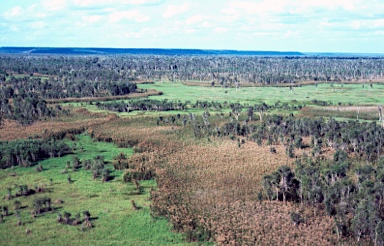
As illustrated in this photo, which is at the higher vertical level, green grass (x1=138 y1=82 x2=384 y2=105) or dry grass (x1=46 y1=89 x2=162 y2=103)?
green grass (x1=138 y1=82 x2=384 y2=105)

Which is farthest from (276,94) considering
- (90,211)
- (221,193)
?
(90,211)

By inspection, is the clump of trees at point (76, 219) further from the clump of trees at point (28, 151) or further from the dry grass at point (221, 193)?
the clump of trees at point (28, 151)

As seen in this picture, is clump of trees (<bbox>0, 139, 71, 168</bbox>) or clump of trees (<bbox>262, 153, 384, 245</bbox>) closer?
clump of trees (<bbox>262, 153, 384, 245</bbox>)

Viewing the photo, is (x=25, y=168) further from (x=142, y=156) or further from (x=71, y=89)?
(x=71, y=89)

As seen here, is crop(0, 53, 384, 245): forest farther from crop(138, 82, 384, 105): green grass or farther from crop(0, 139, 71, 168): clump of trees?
crop(138, 82, 384, 105): green grass

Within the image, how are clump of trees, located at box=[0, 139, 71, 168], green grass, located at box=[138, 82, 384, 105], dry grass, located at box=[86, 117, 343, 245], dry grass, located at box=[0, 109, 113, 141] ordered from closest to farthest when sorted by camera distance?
dry grass, located at box=[86, 117, 343, 245] < clump of trees, located at box=[0, 139, 71, 168] < dry grass, located at box=[0, 109, 113, 141] < green grass, located at box=[138, 82, 384, 105]

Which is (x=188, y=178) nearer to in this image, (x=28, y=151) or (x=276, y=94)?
(x=28, y=151)

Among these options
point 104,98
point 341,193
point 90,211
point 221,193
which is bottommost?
point 90,211

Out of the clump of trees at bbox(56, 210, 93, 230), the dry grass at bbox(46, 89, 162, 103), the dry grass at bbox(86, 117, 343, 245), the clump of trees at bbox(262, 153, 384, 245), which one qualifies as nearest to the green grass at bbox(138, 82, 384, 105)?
the dry grass at bbox(46, 89, 162, 103)

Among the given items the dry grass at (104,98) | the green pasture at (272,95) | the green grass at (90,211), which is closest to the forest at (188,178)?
the green grass at (90,211)
